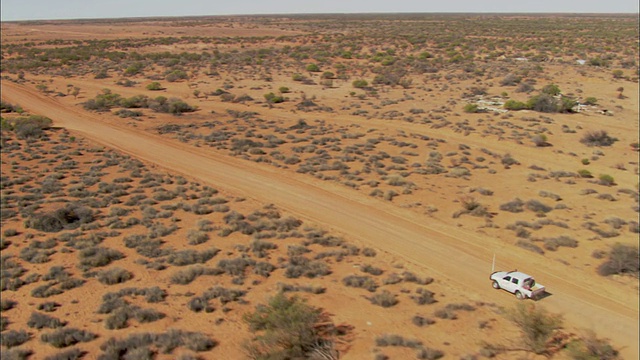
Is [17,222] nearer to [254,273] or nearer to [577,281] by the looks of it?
[254,273]

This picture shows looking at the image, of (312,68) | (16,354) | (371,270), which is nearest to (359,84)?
(312,68)

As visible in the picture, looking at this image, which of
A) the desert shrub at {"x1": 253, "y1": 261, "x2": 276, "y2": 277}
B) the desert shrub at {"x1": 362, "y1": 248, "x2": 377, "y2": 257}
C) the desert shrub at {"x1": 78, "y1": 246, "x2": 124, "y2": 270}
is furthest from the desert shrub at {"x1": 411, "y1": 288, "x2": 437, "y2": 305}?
the desert shrub at {"x1": 78, "y1": 246, "x2": 124, "y2": 270}

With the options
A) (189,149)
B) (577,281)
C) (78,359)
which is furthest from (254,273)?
(189,149)

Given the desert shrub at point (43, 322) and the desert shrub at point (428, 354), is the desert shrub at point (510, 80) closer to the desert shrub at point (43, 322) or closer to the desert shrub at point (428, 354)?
the desert shrub at point (428, 354)

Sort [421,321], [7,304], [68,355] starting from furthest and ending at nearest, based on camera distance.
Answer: [7,304], [421,321], [68,355]

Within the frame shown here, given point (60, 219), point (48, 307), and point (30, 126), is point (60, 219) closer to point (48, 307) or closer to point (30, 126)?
point (48, 307)

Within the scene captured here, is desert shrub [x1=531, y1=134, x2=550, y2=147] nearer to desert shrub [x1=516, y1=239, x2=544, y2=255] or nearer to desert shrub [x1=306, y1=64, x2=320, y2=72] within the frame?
desert shrub [x1=516, y1=239, x2=544, y2=255]
